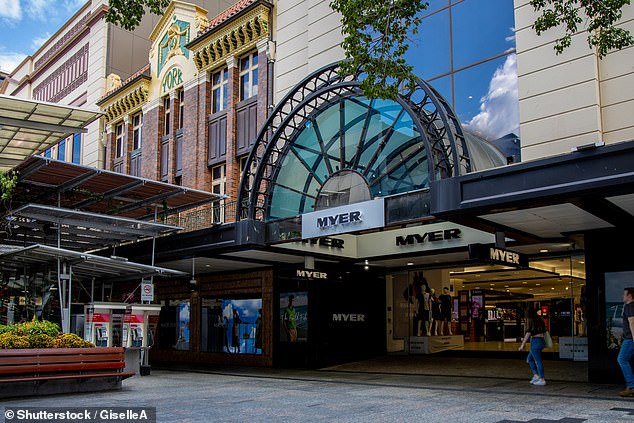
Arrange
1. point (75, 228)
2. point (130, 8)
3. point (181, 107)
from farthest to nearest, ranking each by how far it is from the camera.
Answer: point (181, 107) → point (75, 228) → point (130, 8)

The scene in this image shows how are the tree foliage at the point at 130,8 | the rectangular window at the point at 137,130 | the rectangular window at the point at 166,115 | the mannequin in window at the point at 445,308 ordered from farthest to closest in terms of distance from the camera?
the rectangular window at the point at 137,130 → the rectangular window at the point at 166,115 → the mannequin in window at the point at 445,308 → the tree foliage at the point at 130,8

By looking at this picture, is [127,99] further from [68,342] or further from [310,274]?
[68,342]

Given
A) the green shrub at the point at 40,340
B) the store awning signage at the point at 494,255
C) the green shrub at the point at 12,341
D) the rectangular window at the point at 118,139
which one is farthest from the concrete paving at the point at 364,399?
the rectangular window at the point at 118,139

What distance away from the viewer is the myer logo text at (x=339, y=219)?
14.2 meters

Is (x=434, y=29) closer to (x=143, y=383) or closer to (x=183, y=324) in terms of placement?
(x=143, y=383)

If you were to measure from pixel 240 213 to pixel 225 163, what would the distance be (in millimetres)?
7002

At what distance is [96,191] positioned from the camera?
18203 millimetres

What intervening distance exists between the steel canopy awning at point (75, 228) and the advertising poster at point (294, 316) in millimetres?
4317

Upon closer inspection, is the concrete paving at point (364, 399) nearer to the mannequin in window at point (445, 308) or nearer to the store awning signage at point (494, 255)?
the store awning signage at point (494, 255)

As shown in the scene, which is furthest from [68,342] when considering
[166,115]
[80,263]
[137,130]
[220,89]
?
[137,130]

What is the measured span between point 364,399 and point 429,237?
680cm

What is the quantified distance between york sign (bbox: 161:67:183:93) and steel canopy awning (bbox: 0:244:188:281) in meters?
10.3

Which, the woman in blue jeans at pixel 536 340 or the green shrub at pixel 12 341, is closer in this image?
the green shrub at pixel 12 341

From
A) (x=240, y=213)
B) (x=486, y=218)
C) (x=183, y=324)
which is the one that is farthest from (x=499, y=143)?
(x=183, y=324)
